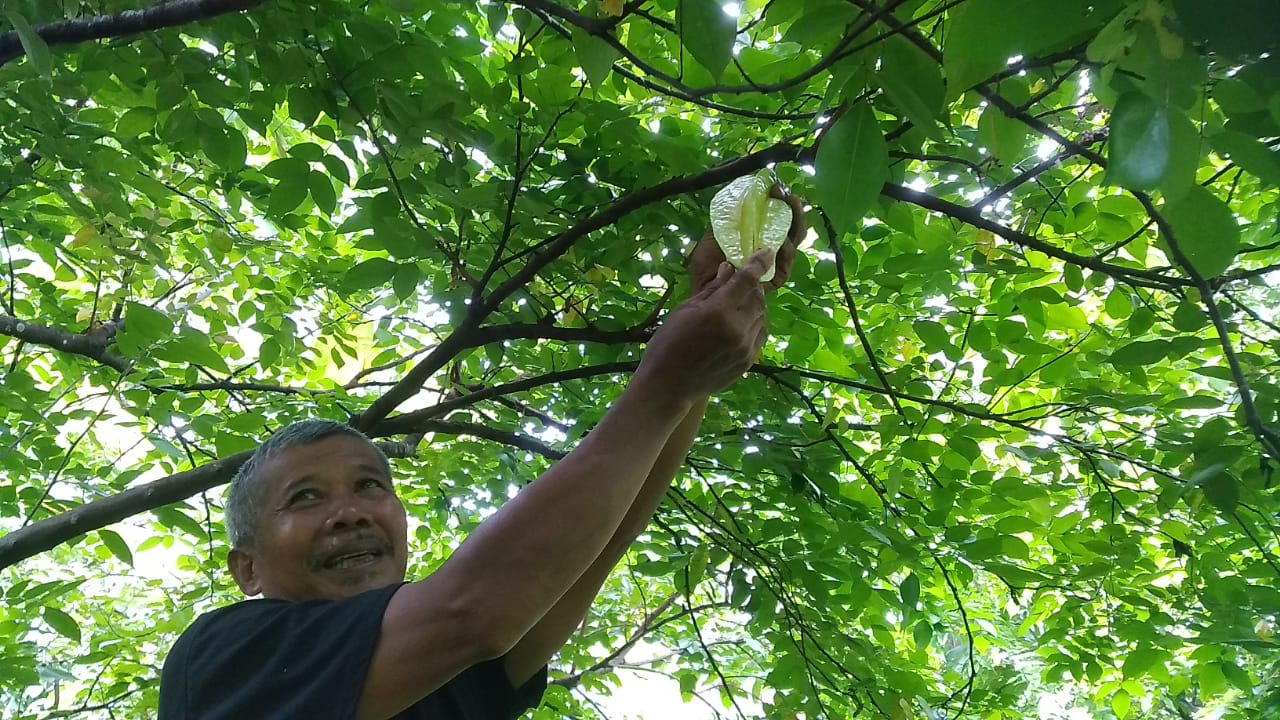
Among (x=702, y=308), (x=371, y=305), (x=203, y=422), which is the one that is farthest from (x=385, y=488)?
(x=371, y=305)

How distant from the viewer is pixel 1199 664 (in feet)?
8.93

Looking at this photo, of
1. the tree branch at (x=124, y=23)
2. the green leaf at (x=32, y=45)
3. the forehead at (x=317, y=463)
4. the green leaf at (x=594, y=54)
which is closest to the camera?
the green leaf at (x=32, y=45)

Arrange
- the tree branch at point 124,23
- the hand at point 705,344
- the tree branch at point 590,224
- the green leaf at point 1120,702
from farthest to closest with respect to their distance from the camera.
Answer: the green leaf at point 1120,702 → the tree branch at point 590,224 → the tree branch at point 124,23 → the hand at point 705,344

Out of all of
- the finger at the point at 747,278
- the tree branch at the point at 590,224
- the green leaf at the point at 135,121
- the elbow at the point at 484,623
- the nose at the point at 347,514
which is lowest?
the elbow at the point at 484,623

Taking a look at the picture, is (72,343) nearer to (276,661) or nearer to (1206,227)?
(276,661)

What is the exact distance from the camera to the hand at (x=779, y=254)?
5.11ft

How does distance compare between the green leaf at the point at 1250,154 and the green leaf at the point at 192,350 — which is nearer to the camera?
the green leaf at the point at 1250,154

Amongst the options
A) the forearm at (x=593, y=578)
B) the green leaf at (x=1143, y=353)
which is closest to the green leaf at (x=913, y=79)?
the forearm at (x=593, y=578)

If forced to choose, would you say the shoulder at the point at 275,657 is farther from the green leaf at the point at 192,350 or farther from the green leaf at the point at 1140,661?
the green leaf at the point at 1140,661

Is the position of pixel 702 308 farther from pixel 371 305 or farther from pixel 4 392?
pixel 371 305

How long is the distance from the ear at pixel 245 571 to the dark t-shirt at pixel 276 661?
372 millimetres

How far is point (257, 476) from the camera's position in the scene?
67.4 inches

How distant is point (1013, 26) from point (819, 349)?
6.65 ft

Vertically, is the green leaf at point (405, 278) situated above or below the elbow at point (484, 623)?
above
